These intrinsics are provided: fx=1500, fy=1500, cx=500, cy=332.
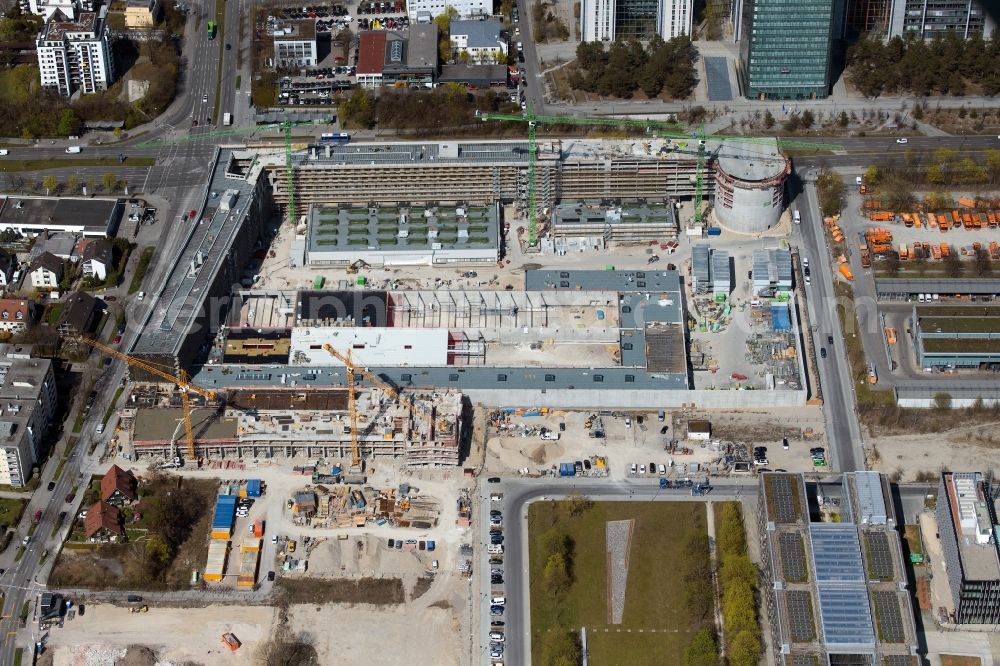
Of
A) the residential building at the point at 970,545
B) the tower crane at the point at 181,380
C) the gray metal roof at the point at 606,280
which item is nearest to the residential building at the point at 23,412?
the tower crane at the point at 181,380

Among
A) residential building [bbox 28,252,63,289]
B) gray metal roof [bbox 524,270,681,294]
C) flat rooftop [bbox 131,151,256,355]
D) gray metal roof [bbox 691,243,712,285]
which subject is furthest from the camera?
residential building [bbox 28,252,63,289]

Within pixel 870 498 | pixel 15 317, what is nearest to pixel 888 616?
pixel 870 498

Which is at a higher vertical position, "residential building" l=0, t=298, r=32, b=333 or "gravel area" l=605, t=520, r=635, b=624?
"residential building" l=0, t=298, r=32, b=333

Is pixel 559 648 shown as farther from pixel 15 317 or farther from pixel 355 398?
pixel 15 317

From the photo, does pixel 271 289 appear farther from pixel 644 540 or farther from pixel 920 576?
pixel 920 576

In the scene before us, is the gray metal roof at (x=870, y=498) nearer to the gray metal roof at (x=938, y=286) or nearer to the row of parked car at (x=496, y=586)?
the gray metal roof at (x=938, y=286)

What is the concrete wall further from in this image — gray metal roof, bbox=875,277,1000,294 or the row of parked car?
gray metal roof, bbox=875,277,1000,294

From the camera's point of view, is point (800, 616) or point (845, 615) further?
point (800, 616)

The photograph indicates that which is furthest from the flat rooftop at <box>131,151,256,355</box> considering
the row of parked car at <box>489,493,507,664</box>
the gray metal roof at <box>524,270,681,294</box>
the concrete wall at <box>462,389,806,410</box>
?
the row of parked car at <box>489,493,507,664</box>
